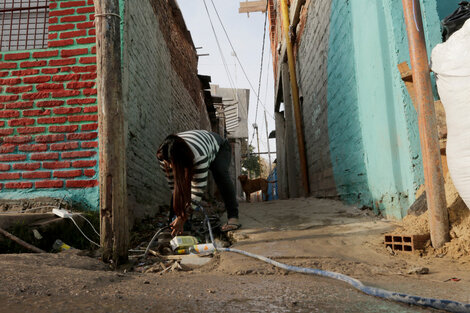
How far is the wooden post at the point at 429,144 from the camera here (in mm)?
2102

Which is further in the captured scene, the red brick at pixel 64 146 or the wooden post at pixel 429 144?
the red brick at pixel 64 146

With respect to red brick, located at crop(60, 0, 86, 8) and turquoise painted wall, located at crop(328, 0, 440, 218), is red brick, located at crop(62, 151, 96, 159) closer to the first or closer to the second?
red brick, located at crop(60, 0, 86, 8)

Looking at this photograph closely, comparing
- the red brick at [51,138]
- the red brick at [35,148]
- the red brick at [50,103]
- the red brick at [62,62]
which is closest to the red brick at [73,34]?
the red brick at [62,62]

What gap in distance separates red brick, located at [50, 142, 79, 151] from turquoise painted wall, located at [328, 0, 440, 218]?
3.12 meters

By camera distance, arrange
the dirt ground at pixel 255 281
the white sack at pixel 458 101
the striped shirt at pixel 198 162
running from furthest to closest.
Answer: the striped shirt at pixel 198 162, the white sack at pixel 458 101, the dirt ground at pixel 255 281

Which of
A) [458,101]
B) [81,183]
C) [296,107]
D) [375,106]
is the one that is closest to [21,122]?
[81,183]

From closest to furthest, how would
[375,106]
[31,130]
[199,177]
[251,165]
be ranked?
[199,177] → [375,106] → [31,130] → [251,165]

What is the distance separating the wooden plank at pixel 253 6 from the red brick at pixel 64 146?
10181mm

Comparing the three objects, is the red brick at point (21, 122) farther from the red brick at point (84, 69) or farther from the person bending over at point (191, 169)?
the person bending over at point (191, 169)

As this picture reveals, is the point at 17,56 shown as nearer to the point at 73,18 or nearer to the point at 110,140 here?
the point at 73,18

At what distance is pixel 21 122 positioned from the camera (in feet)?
11.0

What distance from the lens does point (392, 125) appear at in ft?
9.77

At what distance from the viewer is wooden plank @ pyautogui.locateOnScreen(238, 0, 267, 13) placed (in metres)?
11.8

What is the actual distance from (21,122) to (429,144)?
379 cm
